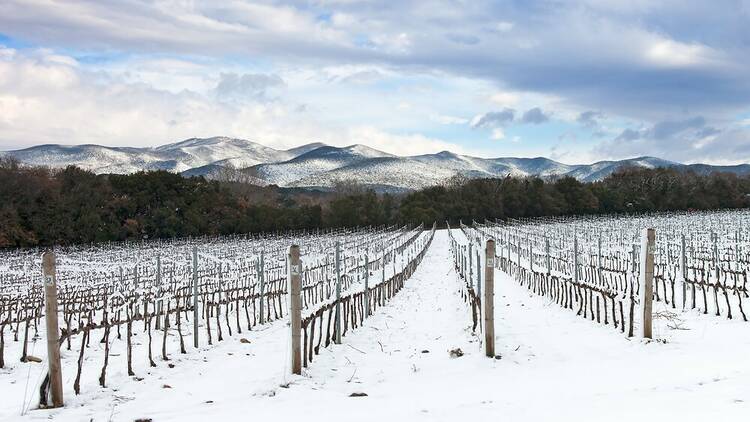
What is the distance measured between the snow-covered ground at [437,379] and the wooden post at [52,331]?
0.74 feet

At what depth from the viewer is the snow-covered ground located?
5301 mm

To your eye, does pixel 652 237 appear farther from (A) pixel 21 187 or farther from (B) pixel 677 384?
(A) pixel 21 187

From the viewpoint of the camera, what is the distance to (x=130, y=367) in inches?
277

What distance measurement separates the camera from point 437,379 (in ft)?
22.4

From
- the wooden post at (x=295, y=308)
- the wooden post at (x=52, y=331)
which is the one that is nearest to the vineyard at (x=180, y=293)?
the wooden post at (x=52, y=331)

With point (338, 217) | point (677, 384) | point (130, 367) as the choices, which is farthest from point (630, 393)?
point (338, 217)

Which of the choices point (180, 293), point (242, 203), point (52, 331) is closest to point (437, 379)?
point (52, 331)

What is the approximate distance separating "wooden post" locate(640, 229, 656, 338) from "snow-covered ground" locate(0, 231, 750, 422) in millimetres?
282

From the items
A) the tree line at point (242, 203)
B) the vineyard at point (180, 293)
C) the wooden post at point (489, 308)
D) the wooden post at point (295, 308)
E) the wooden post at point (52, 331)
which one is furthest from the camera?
the tree line at point (242, 203)

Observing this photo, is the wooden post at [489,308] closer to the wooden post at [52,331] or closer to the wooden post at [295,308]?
the wooden post at [295,308]

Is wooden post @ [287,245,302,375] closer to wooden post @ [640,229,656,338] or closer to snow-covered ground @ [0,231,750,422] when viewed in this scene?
snow-covered ground @ [0,231,750,422]

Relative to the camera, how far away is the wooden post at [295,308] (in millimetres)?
6891

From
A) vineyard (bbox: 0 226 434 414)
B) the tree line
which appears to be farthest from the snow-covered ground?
the tree line

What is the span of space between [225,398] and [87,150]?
645 ft
